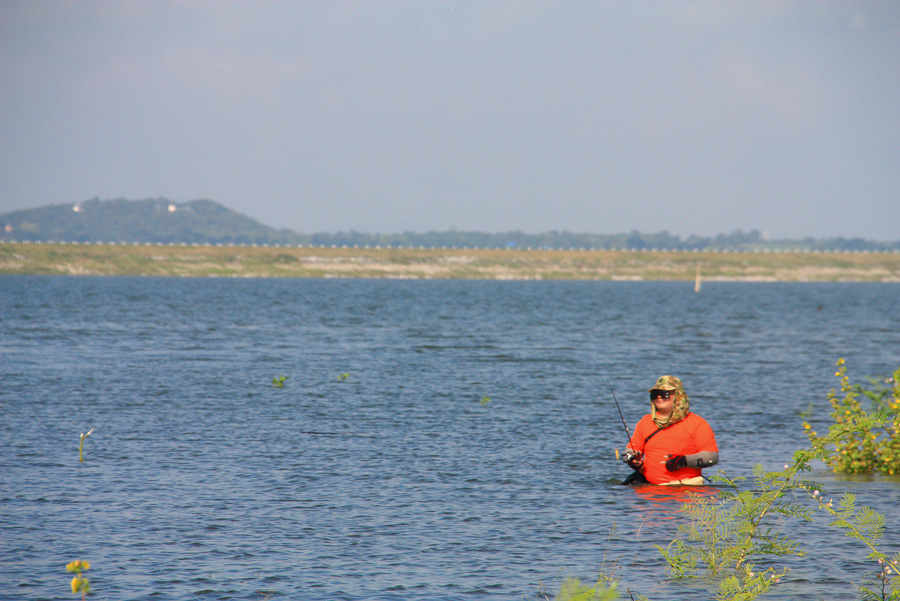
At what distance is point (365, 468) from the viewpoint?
17.2 metres

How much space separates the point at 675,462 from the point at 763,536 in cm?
208

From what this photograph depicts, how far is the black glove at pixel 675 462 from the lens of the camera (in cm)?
1412

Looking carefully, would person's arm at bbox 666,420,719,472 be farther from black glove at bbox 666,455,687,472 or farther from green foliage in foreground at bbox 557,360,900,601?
green foliage in foreground at bbox 557,360,900,601

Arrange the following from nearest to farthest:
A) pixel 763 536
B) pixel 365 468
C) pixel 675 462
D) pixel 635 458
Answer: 1. pixel 763 536
2. pixel 675 462
3. pixel 635 458
4. pixel 365 468

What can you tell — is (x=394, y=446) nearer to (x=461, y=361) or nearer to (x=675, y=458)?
(x=675, y=458)

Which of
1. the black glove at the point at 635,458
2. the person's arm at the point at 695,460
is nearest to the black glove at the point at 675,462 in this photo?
the person's arm at the point at 695,460

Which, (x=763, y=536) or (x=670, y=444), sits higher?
(x=670, y=444)

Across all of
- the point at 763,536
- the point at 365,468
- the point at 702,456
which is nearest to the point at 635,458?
the point at 702,456

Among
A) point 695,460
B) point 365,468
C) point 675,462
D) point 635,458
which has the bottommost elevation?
point 365,468

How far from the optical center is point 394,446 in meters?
19.4

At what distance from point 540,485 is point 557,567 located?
4.73m

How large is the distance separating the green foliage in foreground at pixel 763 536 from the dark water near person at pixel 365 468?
32 cm

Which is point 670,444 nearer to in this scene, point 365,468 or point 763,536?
point 763,536

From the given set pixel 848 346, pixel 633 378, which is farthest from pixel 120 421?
pixel 848 346
